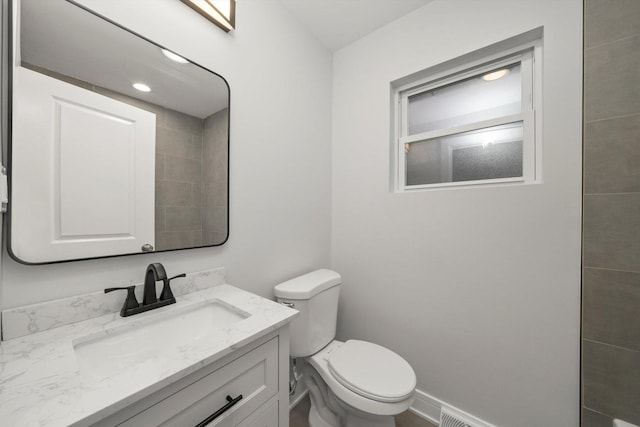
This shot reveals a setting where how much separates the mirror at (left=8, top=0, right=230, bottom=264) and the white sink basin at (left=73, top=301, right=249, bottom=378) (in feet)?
0.88

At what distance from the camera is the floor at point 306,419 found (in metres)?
1.38

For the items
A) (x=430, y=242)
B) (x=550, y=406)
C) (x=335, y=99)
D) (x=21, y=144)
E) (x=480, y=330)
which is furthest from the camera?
(x=335, y=99)

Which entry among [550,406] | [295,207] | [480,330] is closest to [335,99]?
[295,207]

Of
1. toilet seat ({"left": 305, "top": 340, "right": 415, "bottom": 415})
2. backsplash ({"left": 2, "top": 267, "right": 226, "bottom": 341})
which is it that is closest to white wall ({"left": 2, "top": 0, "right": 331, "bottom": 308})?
backsplash ({"left": 2, "top": 267, "right": 226, "bottom": 341})

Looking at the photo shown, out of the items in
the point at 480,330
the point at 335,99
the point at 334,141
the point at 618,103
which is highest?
the point at 335,99

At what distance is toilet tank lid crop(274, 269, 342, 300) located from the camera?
128 cm

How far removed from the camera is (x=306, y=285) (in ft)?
4.41

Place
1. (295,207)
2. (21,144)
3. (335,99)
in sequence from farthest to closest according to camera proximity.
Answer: (335,99), (295,207), (21,144)

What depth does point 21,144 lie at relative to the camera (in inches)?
26.7

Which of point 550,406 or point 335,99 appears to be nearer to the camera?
point 550,406

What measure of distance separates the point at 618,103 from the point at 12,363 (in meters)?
2.15

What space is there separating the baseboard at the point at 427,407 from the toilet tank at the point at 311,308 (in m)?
0.66

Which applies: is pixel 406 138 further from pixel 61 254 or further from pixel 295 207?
pixel 61 254

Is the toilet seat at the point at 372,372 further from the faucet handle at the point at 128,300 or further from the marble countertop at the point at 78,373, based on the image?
the faucet handle at the point at 128,300
